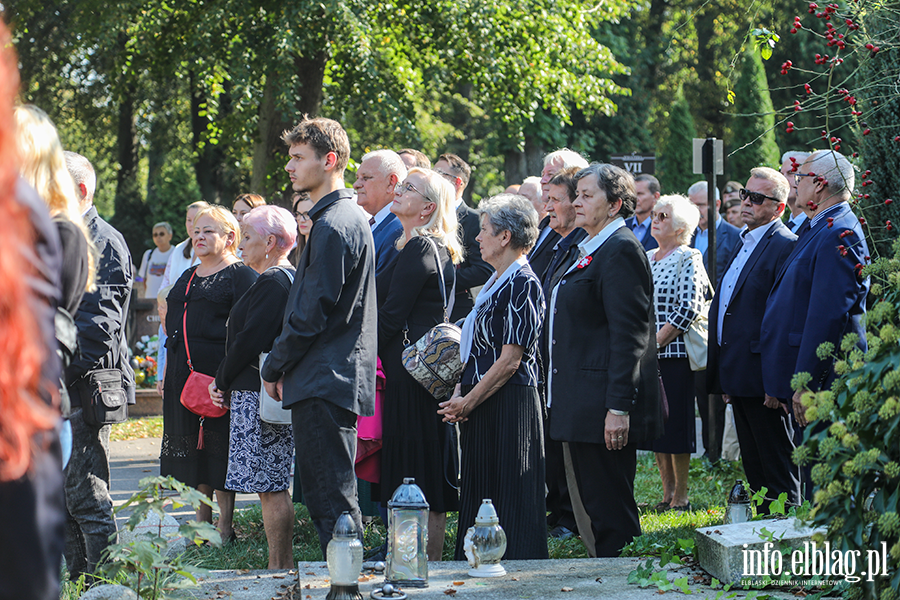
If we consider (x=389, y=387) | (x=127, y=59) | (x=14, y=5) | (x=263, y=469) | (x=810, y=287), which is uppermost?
(x=14, y=5)

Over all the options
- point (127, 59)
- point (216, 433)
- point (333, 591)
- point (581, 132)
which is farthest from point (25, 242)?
point (581, 132)

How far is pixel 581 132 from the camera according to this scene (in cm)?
2398

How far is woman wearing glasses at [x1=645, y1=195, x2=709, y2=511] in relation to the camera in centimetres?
658

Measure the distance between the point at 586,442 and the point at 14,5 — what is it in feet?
53.9

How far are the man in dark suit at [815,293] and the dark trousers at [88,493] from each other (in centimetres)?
351

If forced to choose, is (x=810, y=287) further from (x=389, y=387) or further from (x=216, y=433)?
(x=216, y=433)

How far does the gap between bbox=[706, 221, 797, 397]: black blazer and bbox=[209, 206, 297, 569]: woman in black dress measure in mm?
2674

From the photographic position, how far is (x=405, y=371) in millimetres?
5133

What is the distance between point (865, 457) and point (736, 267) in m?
2.97

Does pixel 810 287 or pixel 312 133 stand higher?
pixel 312 133

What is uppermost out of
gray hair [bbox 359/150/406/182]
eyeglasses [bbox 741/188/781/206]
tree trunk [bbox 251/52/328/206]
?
tree trunk [bbox 251/52/328/206]

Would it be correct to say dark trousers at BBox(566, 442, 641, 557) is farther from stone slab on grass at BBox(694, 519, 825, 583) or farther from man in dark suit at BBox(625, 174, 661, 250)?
man in dark suit at BBox(625, 174, 661, 250)

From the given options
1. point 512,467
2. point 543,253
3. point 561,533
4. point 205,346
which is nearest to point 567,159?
point 543,253

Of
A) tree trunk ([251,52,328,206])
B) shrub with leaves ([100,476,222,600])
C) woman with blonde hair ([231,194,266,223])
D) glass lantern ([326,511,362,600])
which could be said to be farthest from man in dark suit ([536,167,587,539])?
tree trunk ([251,52,328,206])
